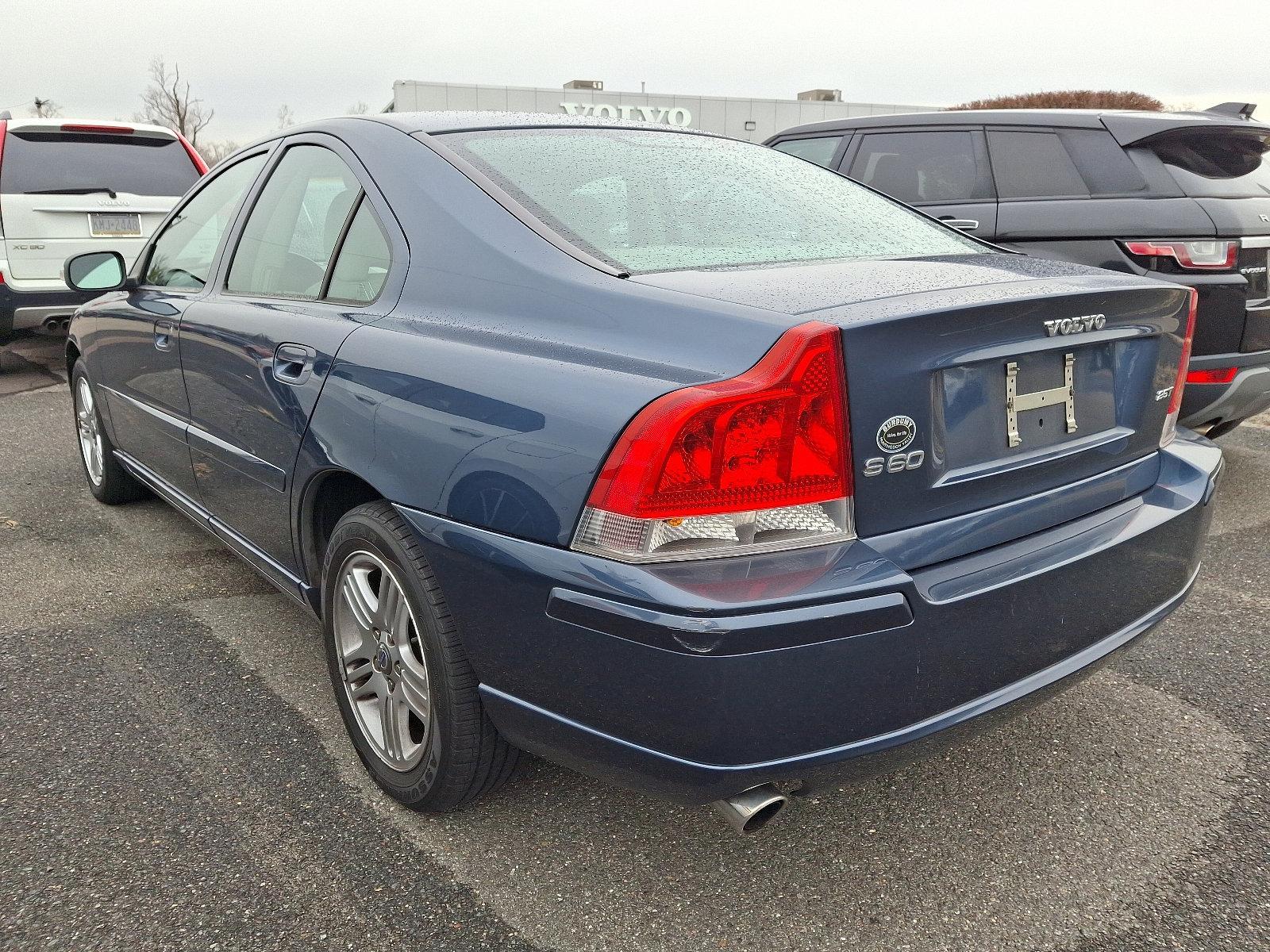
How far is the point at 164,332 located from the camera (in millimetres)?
3326

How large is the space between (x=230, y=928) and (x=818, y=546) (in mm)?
1341

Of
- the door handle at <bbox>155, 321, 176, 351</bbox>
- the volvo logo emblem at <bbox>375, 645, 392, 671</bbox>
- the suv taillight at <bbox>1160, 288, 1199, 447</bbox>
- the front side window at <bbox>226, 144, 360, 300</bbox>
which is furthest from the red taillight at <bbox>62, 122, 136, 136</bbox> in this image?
the suv taillight at <bbox>1160, 288, 1199, 447</bbox>

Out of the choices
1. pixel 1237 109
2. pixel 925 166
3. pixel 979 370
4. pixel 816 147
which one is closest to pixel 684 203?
pixel 979 370

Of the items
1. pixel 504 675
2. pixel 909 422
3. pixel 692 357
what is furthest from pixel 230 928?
pixel 909 422

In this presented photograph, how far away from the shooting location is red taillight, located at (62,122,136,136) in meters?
7.77

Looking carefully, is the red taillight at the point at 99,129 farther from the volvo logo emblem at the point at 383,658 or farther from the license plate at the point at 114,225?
the volvo logo emblem at the point at 383,658

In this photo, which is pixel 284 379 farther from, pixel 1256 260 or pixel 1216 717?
pixel 1256 260

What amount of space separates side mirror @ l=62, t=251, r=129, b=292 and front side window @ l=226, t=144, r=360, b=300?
4.07 ft

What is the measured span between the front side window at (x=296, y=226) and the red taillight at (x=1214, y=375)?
3.51 m

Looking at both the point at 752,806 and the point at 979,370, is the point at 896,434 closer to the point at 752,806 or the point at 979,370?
the point at 979,370

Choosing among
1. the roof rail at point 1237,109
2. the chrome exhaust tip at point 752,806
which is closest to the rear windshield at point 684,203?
the chrome exhaust tip at point 752,806

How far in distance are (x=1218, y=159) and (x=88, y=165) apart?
25.4ft

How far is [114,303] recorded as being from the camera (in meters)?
3.98

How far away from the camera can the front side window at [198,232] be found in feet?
10.6
